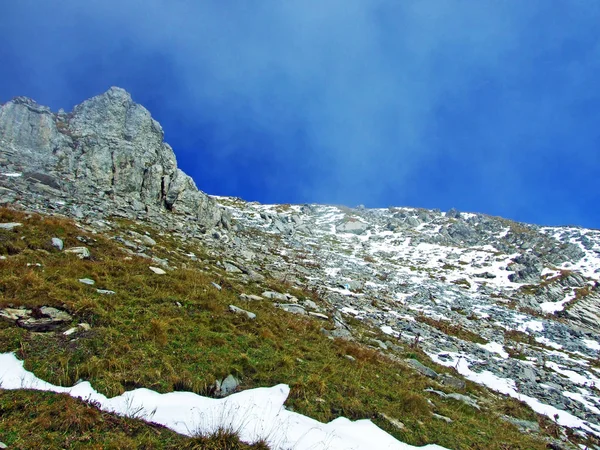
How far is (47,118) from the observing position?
158 feet

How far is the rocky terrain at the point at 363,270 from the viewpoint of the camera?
18.1 meters

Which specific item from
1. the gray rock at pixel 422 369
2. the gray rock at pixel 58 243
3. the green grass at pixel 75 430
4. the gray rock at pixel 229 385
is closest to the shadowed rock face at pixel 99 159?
the gray rock at pixel 58 243

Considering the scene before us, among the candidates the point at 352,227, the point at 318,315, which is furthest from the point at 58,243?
the point at 352,227

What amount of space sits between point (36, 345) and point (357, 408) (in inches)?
311

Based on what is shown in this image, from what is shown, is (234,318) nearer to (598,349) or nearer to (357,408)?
(357,408)

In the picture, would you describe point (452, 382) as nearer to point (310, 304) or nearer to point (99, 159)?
point (310, 304)

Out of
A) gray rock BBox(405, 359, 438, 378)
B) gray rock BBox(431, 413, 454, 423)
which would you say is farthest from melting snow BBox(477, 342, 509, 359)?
gray rock BBox(431, 413, 454, 423)

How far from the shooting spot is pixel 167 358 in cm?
761

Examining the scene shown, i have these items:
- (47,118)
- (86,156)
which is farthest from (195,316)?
(47,118)

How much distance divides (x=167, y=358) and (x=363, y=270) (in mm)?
42236

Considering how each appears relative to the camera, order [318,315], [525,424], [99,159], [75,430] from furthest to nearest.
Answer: [99,159], [318,315], [525,424], [75,430]

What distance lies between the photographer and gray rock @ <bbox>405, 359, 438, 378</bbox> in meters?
13.8

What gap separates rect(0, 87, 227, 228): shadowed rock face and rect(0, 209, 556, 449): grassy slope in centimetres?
2300

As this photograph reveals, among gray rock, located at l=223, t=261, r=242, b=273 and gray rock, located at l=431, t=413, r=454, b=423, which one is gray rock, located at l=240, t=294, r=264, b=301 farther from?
gray rock, located at l=431, t=413, r=454, b=423
